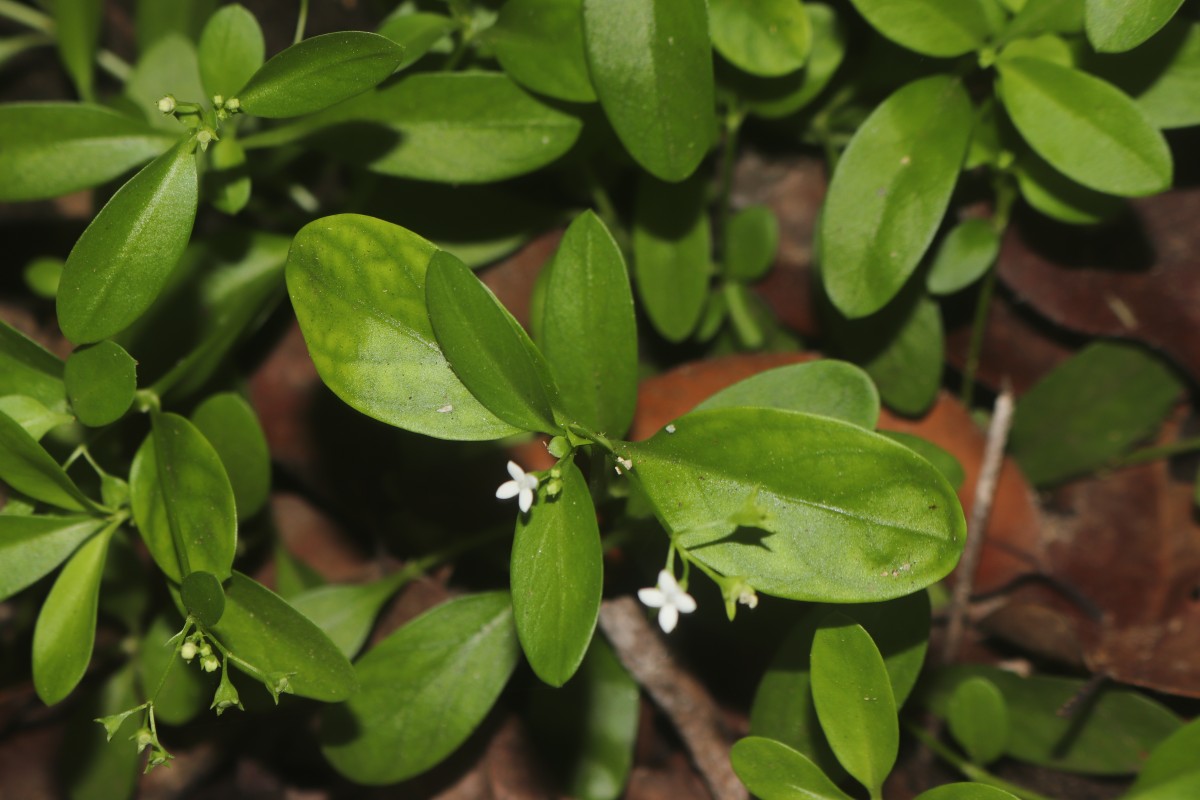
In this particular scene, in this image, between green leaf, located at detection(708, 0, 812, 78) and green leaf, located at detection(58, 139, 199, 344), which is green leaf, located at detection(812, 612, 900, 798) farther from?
green leaf, located at detection(58, 139, 199, 344)

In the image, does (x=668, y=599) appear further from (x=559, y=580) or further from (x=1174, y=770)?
(x=1174, y=770)

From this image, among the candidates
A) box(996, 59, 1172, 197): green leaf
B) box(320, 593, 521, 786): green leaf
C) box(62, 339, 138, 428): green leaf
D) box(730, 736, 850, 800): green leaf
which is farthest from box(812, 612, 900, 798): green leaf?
box(62, 339, 138, 428): green leaf

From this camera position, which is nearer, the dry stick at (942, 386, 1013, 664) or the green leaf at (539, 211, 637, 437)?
the green leaf at (539, 211, 637, 437)

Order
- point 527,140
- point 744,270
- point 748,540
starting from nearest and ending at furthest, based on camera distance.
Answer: point 748,540
point 527,140
point 744,270

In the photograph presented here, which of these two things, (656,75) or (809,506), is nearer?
(809,506)

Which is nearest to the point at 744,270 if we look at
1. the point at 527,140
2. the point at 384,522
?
the point at 527,140

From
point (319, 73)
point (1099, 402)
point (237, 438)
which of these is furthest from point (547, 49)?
point (1099, 402)

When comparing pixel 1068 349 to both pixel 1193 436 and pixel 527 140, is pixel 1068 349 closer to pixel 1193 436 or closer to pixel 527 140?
pixel 1193 436
